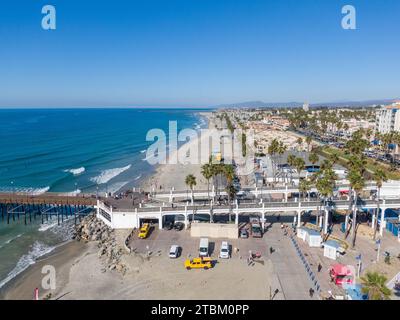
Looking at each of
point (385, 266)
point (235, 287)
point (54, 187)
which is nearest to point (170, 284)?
point (235, 287)

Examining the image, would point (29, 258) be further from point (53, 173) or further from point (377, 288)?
point (53, 173)

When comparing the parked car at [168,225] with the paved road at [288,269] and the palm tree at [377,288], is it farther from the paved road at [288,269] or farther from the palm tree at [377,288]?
the palm tree at [377,288]

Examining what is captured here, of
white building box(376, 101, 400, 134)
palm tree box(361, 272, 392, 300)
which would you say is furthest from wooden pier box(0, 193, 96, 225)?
white building box(376, 101, 400, 134)

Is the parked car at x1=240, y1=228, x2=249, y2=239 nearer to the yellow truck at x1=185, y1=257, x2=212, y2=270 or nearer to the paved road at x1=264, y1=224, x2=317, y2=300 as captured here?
the paved road at x1=264, y1=224, x2=317, y2=300
